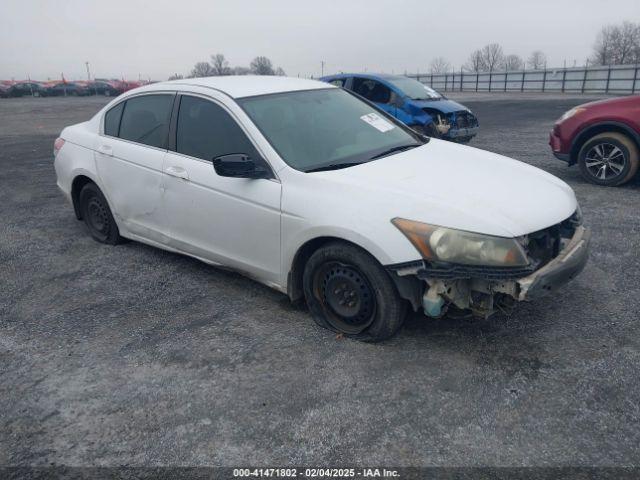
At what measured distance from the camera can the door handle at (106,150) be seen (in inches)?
191

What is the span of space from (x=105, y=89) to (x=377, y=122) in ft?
154

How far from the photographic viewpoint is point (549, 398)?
2836mm

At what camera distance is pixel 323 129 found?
3961 mm

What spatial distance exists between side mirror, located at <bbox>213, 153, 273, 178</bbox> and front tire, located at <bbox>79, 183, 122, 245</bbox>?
2.16 m

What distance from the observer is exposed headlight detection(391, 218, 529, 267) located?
2881 mm

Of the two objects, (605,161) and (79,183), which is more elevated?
(79,183)

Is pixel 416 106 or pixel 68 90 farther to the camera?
pixel 68 90

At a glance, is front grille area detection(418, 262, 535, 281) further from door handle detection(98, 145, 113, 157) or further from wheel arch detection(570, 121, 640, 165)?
wheel arch detection(570, 121, 640, 165)

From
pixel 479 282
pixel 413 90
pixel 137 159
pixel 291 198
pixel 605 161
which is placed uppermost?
pixel 413 90

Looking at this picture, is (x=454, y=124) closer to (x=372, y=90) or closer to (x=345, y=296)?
(x=372, y=90)

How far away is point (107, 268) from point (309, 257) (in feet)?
7.49

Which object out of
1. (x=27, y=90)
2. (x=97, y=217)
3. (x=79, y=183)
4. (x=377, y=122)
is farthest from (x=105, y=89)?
(x=377, y=122)

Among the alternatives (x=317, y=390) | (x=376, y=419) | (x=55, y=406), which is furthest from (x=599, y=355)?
(x=55, y=406)

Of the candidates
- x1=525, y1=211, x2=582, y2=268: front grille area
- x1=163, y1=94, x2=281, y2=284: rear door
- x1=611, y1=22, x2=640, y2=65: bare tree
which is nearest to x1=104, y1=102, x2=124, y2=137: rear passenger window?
x1=163, y1=94, x2=281, y2=284: rear door
